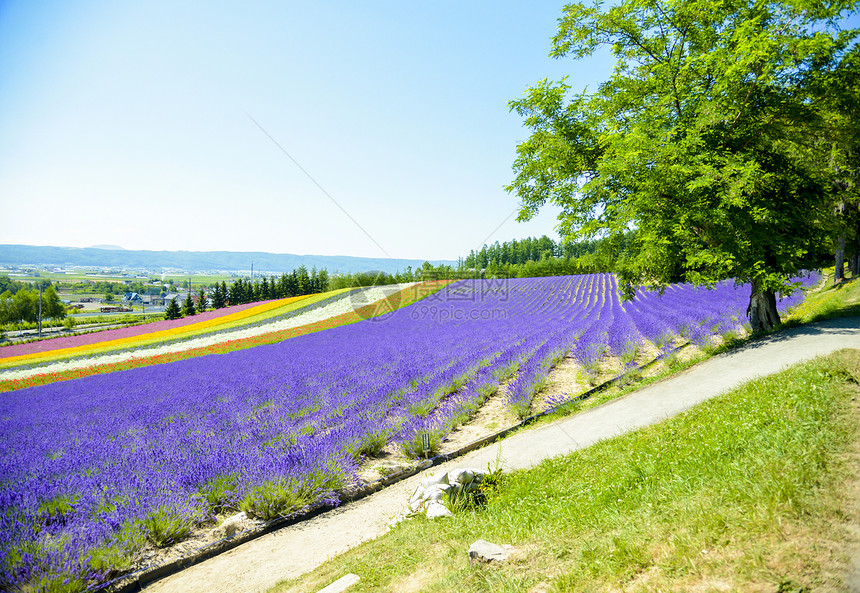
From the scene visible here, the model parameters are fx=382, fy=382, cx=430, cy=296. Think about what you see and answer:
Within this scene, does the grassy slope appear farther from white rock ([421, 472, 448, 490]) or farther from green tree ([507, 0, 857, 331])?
green tree ([507, 0, 857, 331])

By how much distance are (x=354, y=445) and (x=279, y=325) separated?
29.6 meters

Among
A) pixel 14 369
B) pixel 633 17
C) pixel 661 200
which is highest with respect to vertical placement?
pixel 633 17

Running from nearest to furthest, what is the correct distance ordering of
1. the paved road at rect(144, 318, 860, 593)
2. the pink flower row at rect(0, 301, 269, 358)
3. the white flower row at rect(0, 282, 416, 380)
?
the paved road at rect(144, 318, 860, 593) < the white flower row at rect(0, 282, 416, 380) < the pink flower row at rect(0, 301, 269, 358)

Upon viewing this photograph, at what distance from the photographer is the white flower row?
1941 centimetres

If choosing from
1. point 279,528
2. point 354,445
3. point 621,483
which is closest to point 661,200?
point 621,483

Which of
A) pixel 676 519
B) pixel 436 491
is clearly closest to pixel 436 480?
pixel 436 491

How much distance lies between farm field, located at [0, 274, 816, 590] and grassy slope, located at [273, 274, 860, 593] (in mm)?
1870

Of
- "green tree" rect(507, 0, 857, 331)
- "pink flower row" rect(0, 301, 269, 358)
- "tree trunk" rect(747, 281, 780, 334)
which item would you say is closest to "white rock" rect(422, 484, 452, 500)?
"green tree" rect(507, 0, 857, 331)

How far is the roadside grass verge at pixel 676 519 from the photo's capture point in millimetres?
2324

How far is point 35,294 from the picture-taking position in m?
39.3

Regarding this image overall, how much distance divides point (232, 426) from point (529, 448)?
5.62m

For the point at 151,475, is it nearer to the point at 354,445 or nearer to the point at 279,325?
the point at 354,445

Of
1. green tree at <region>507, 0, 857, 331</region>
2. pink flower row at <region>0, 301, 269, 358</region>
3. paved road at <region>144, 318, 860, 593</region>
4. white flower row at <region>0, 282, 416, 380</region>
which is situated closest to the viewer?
paved road at <region>144, 318, 860, 593</region>

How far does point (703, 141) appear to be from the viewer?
9.59 meters
